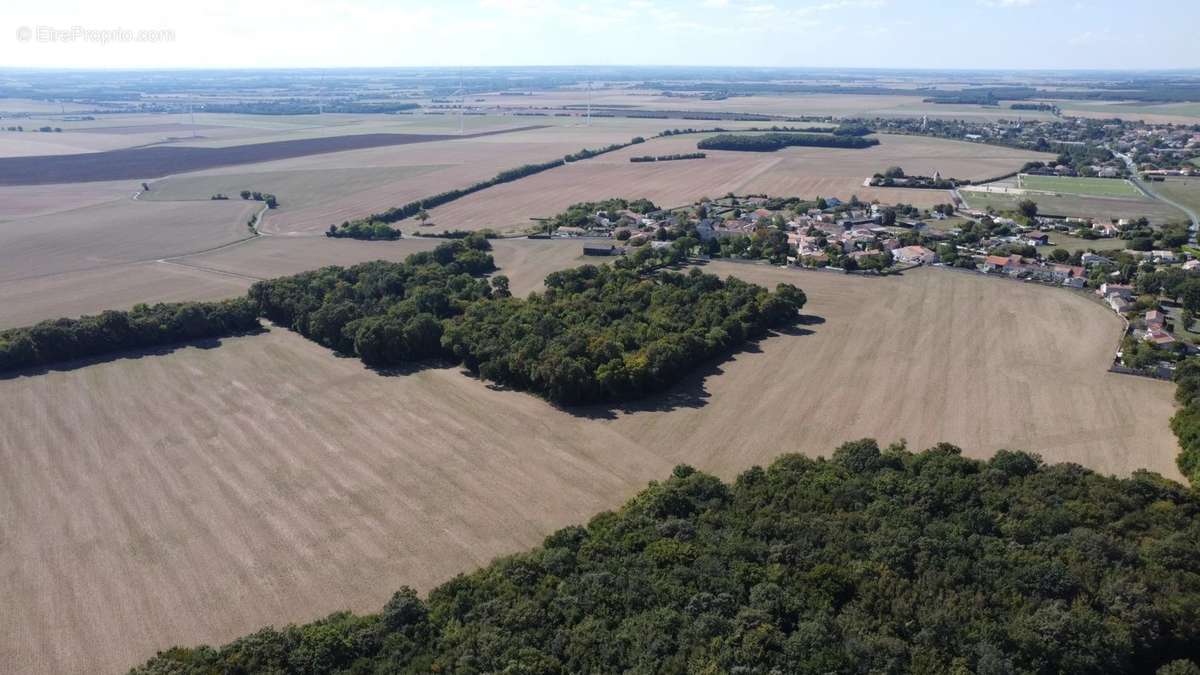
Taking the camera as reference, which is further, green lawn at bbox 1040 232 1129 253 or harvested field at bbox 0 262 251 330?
green lawn at bbox 1040 232 1129 253

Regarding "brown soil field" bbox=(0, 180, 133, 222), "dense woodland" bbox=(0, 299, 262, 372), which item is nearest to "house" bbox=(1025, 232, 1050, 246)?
"dense woodland" bbox=(0, 299, 262, 372)

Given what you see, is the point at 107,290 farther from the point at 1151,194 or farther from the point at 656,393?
the point at 1151,194

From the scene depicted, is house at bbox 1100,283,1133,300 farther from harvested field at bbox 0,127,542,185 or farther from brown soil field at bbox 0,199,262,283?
harvested field at bbox 0,127,542,185

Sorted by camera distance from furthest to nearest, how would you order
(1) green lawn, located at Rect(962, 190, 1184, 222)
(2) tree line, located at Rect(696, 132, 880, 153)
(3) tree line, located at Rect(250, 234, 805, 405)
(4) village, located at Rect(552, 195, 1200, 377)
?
(2) tree line, located at Rect(696, 132, 880, 153), (1) green lawn, located at Rect(962, 190, 1184, 222), (4) village, located at Rect(552, 195, 1200, 377), (3) tree line, located at Rect(250, 234, 805, 405)

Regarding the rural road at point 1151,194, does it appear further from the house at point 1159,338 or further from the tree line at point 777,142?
the tree line at point 777,142

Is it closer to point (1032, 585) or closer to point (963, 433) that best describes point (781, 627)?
point (1032, 585)

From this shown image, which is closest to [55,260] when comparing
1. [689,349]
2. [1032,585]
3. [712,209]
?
[689,349]
